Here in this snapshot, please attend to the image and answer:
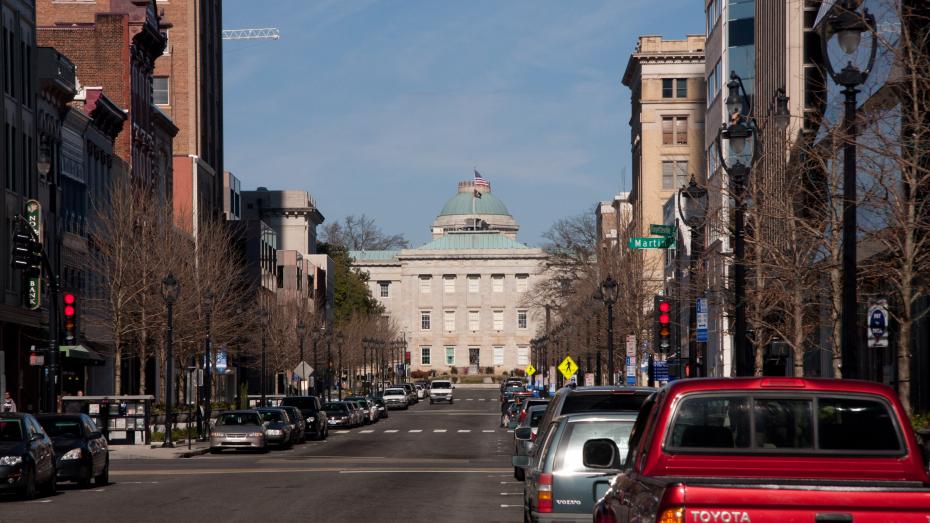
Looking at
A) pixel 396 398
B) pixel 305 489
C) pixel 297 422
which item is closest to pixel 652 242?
pixel 297 422

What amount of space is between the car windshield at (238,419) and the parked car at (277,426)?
67 cm

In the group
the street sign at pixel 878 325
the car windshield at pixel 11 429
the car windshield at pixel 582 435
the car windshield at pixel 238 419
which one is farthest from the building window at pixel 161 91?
the car windshield at pixel 582 435

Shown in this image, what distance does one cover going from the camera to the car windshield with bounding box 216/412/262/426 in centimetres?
4799

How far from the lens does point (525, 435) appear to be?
25281 mm

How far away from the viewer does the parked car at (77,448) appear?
2975 cm

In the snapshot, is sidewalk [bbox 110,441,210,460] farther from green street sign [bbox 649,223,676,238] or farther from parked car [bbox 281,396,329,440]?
green street sign [bbox 649,223,676,238]

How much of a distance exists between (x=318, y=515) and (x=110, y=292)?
4240 cm

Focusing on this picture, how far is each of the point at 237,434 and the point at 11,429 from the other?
20757 mm

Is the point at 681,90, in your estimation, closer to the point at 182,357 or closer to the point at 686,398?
the point at 182,357

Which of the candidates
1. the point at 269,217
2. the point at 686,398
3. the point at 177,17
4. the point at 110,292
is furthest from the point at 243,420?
the point at 269,217

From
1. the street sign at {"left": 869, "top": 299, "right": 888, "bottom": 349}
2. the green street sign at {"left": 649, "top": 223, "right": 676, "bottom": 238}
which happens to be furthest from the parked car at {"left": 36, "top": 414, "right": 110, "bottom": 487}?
the green street sign at {"left": 649, "top": 223, "right": 676, "bottom": 238}

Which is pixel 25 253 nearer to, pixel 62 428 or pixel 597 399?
pixel 62 428

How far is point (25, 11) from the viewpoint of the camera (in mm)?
56750

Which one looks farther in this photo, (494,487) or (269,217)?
(269,217)
